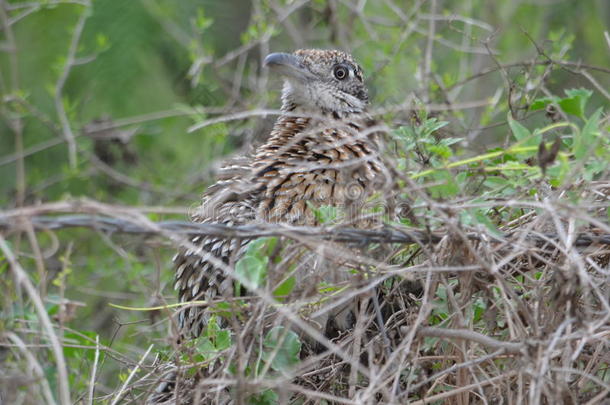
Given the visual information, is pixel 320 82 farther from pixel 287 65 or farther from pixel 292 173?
pixel 292 173

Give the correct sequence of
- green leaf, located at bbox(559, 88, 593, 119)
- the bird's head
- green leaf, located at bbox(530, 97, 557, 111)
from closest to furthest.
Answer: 1. green leaf, located at bbox(559, 88, 593, 119)
2. green leaf, located at bbox(530, 97, 557, 111)
3. the bird's head

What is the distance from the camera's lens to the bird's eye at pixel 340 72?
17.0 feet

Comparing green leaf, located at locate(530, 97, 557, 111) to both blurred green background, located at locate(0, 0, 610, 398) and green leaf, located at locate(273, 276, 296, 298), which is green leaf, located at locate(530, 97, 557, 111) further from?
green leaf, located at locate(273, 276, 296, 298)

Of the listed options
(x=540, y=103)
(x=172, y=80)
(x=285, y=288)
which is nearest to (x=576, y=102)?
(x=540, y=103)

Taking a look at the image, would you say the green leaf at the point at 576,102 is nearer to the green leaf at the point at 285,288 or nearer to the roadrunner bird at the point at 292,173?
the roadrunner bird at the point at 292,173

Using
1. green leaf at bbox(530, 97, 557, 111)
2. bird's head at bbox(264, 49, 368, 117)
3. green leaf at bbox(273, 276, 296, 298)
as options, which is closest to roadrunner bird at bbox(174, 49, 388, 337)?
bird's head at bbox(264, 49, 368, 117)

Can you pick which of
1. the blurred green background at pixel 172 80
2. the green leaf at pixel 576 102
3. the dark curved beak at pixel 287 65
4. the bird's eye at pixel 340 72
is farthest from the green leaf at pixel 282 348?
the bird's eye at pixel 340 72

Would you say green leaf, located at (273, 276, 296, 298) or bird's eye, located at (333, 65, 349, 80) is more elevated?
bird's eye, located at (333, 65, 349, 80)

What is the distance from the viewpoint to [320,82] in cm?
511

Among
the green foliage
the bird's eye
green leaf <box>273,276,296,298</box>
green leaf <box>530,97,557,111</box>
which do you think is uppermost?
the bird's eye

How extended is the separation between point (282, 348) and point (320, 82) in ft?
7.70

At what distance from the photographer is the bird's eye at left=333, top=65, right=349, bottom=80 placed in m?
5.17

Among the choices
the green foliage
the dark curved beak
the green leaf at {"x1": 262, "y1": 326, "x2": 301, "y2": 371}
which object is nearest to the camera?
the green foliage

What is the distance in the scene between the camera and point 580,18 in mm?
7641
